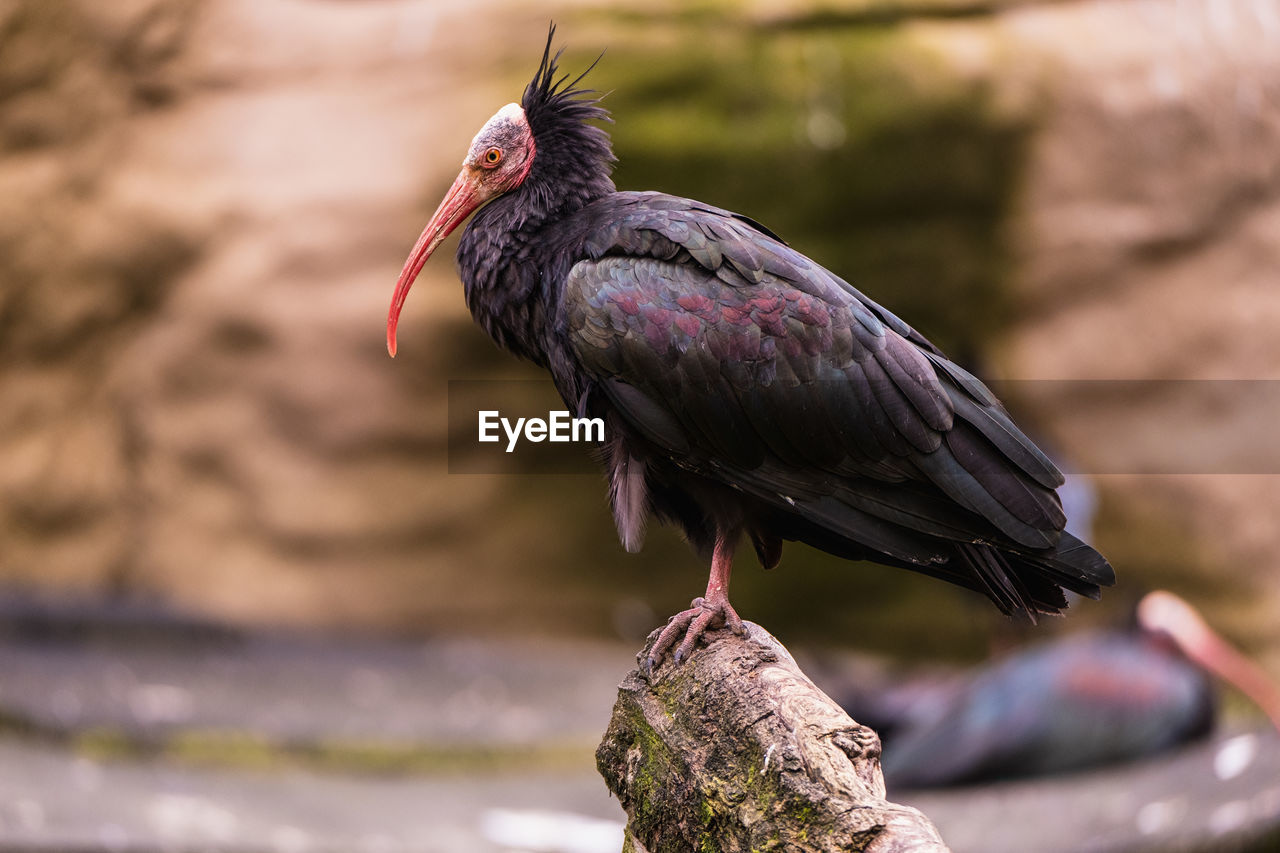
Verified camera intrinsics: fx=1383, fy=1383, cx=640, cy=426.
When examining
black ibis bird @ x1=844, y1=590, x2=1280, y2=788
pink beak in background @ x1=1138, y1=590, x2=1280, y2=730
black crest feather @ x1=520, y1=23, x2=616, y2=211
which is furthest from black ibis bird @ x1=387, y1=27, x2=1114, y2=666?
pink beak in background @ x1=1138, y1=590, x2=1280, y2=730

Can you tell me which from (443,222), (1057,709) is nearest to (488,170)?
(443,222)

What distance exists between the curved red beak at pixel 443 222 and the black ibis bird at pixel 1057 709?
4157 millimetres

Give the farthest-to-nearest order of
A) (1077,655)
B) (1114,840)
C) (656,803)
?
(1077,655), (1114,840), (656,803)

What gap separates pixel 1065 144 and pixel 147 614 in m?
6.98

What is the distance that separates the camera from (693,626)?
3480 mm

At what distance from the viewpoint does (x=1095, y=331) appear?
9.41 metres

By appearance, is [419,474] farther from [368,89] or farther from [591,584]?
[368,89]

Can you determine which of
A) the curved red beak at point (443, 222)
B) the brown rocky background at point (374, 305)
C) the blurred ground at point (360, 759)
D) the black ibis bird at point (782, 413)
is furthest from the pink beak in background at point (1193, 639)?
the curved red beak at point (443, 222)

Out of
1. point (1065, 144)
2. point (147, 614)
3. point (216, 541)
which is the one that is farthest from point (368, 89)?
point (1065, 144)

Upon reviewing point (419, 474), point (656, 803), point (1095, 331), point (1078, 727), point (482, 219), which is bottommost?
point (656, 803)

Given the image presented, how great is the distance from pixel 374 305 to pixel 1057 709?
16.5ft

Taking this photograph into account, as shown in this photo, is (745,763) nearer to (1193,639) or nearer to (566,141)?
(566,141)

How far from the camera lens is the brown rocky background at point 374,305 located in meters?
9.25

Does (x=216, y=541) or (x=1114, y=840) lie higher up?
(x=216, y=541)
